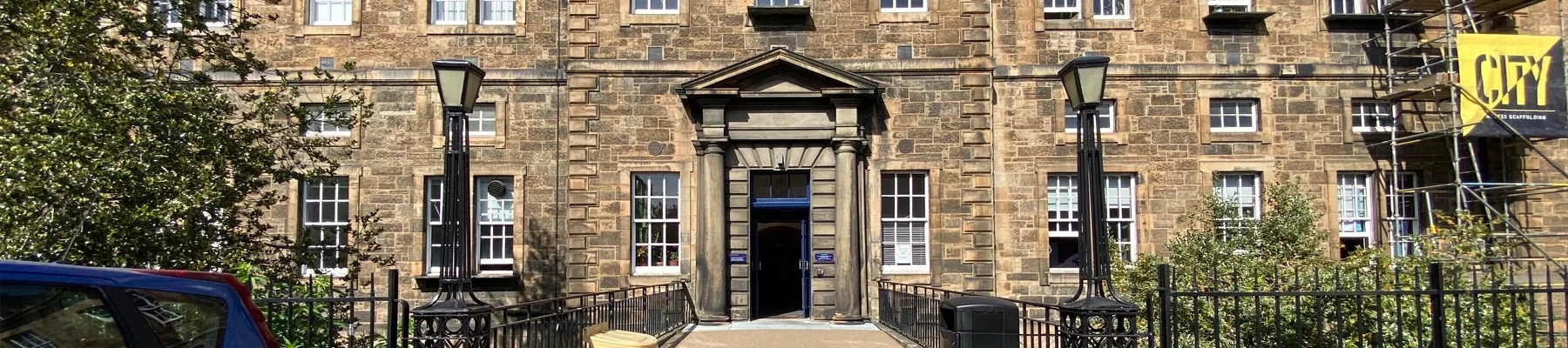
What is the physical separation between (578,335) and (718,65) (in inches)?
254

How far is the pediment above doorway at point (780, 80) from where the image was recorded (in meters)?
15.2

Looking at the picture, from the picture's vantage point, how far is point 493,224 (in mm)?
16250

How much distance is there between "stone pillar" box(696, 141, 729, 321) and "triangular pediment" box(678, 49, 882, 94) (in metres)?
0.93

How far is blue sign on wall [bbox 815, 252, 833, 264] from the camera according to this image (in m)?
15.4

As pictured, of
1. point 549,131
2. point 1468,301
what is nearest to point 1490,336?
point 1468,301

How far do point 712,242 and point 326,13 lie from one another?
765cm

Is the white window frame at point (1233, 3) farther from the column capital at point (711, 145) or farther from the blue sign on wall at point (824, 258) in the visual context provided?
the column capital at point (711, 145)

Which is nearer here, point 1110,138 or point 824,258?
point 824,258

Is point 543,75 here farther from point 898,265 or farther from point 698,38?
point 898,265

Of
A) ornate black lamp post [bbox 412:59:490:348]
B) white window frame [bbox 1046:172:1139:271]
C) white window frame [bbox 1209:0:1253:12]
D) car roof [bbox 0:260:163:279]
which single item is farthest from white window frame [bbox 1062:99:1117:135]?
car roof [bbox 0:260:163:279]

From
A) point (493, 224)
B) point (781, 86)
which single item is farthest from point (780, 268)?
point (493, 224)


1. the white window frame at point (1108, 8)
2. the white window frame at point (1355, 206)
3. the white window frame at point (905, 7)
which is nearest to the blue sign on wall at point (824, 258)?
the white window frame at point (905, 7)

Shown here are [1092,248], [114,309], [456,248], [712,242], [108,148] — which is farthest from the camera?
[712,242]

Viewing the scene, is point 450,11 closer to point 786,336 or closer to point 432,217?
point 432,217
